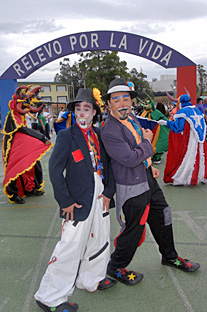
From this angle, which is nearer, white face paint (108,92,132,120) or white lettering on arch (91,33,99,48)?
white face paint (108,92,132,120)

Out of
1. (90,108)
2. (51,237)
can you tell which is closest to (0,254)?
(51,237)

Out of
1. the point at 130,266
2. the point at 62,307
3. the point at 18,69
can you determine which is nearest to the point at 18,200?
the point at 18,69

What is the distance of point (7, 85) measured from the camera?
238 inches

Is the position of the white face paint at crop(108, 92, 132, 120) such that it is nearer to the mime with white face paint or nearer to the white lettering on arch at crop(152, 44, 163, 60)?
Result: the mime with white face paint

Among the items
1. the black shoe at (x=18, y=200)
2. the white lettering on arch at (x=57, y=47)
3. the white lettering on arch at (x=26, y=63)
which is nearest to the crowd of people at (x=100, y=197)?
the black shoe at (x=18, y=200)

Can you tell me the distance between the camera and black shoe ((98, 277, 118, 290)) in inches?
100

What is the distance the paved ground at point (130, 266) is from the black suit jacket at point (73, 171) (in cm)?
88

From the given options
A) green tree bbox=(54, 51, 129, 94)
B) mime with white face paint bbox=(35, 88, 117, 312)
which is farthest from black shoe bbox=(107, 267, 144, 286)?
green tree bbox=(54, 51, 129, 94)

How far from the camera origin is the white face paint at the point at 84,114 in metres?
2.32

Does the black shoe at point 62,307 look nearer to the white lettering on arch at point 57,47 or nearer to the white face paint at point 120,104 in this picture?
the white face paint at point 120,104

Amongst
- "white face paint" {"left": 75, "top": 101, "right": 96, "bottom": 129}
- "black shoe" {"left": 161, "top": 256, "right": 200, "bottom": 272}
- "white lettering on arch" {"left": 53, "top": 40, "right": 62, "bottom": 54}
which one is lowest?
"black shoe" {"left": 161, "top": 256, "right": 200, "bottom": 272}

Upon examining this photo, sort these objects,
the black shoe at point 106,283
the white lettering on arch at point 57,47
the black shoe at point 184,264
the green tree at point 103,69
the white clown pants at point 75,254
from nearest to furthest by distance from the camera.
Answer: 1. the white clown pants at point 75,254
2. the black shoe at point 106,283
3. the black shoe at point 184,264
4. the white lettering on arch at point 57,47
5. the green tree at point 103,69

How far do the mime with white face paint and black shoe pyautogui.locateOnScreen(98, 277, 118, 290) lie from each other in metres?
0.10

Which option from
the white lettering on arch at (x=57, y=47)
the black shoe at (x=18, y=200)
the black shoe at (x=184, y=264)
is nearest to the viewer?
the black shoe at (x=184, y=264)
